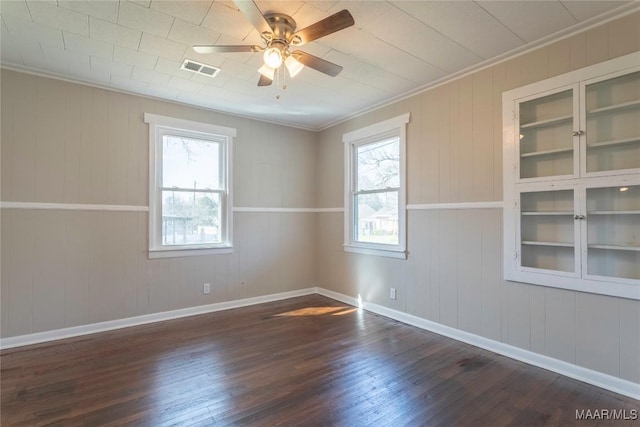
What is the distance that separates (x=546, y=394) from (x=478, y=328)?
0.85m

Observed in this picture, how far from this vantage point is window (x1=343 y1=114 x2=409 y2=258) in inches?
152

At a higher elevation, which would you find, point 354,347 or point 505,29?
point 505,29

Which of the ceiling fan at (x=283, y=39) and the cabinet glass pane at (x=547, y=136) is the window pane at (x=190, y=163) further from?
the cabinet glass pane at (x=547, y=136)

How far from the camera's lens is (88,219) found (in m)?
3.43

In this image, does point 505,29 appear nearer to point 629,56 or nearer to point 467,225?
point 629,56

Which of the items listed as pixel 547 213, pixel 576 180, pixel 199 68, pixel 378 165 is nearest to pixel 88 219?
pixel 199 68

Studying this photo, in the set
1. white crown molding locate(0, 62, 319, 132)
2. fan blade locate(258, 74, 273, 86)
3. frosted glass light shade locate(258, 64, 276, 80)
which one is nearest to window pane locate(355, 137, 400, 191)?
white crown molding locate(0, 62, 319, 132)

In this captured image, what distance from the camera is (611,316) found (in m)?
2.32

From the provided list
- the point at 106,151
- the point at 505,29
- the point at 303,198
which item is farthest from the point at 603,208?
the point at 106,151

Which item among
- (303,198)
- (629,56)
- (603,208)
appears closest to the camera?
(629,56)

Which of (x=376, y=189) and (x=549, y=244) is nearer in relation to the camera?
(x=549, y=244)

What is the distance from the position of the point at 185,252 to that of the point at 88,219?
1.08 metres

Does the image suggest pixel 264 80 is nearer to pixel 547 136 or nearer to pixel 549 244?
pixel 547 136

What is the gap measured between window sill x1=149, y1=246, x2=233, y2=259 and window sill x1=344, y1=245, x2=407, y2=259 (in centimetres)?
171
